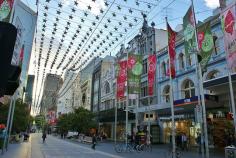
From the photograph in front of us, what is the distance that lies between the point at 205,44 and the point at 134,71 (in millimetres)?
10656

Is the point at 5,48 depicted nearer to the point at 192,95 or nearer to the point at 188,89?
the point at 192,95

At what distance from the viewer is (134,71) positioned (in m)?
28.5

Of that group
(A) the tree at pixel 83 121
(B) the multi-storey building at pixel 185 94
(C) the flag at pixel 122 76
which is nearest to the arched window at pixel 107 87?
(A) the tree at pixel 83 121

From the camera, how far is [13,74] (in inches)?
141

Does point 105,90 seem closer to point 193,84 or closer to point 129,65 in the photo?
point 193,84

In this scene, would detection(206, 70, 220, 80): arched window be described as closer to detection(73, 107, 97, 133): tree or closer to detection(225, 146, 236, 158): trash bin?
detection(225, 146, 236, 158): trash bin

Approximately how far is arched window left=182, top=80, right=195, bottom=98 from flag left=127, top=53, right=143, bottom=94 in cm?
1029

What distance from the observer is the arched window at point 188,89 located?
36000mm

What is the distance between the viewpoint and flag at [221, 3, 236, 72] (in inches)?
643

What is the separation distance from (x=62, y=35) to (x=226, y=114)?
19145mm

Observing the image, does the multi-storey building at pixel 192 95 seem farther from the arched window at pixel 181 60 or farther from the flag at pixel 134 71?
the flag at pixel 134 71

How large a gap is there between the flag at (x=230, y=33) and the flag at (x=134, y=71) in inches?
467

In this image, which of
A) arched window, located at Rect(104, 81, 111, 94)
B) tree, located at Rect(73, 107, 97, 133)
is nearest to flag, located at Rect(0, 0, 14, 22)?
tree, located at Rect(73, 107, 97, 133)

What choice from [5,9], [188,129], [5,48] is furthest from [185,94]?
[5,48]
